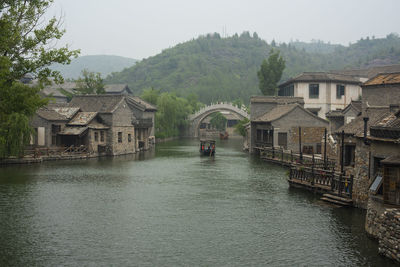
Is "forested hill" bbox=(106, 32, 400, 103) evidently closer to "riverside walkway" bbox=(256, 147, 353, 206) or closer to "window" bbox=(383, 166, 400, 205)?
"riverside walkway" bbox=(256, 147, 353, 206)

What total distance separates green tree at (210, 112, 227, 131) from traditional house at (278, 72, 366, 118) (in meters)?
47.6

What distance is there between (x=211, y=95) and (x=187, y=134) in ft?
175

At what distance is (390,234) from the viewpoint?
1470 centimetres

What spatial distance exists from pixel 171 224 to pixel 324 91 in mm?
52437

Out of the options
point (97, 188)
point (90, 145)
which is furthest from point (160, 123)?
point (97, 188)

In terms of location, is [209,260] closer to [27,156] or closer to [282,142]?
[27,156]

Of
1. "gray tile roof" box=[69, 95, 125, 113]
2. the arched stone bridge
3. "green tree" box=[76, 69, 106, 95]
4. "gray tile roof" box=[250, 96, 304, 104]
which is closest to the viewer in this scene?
"gray tile roof" box=[69, 95, 125, 113]

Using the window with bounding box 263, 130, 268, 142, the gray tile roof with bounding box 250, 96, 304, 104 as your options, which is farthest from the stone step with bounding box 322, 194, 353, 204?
the gray tile roof with bounding box 250, 96, 304, 104

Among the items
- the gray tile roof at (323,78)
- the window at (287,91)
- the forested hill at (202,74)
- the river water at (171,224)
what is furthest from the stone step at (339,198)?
the forested hill at (202,74)

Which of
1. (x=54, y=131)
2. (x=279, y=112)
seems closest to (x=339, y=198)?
(x=279, y=112)

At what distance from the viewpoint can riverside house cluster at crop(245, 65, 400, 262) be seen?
1598 centimetres

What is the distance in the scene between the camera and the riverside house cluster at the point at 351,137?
52.4ft

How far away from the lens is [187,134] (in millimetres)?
99188

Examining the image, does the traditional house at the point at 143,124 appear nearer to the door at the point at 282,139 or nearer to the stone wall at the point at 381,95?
the door at the point at 282,139
